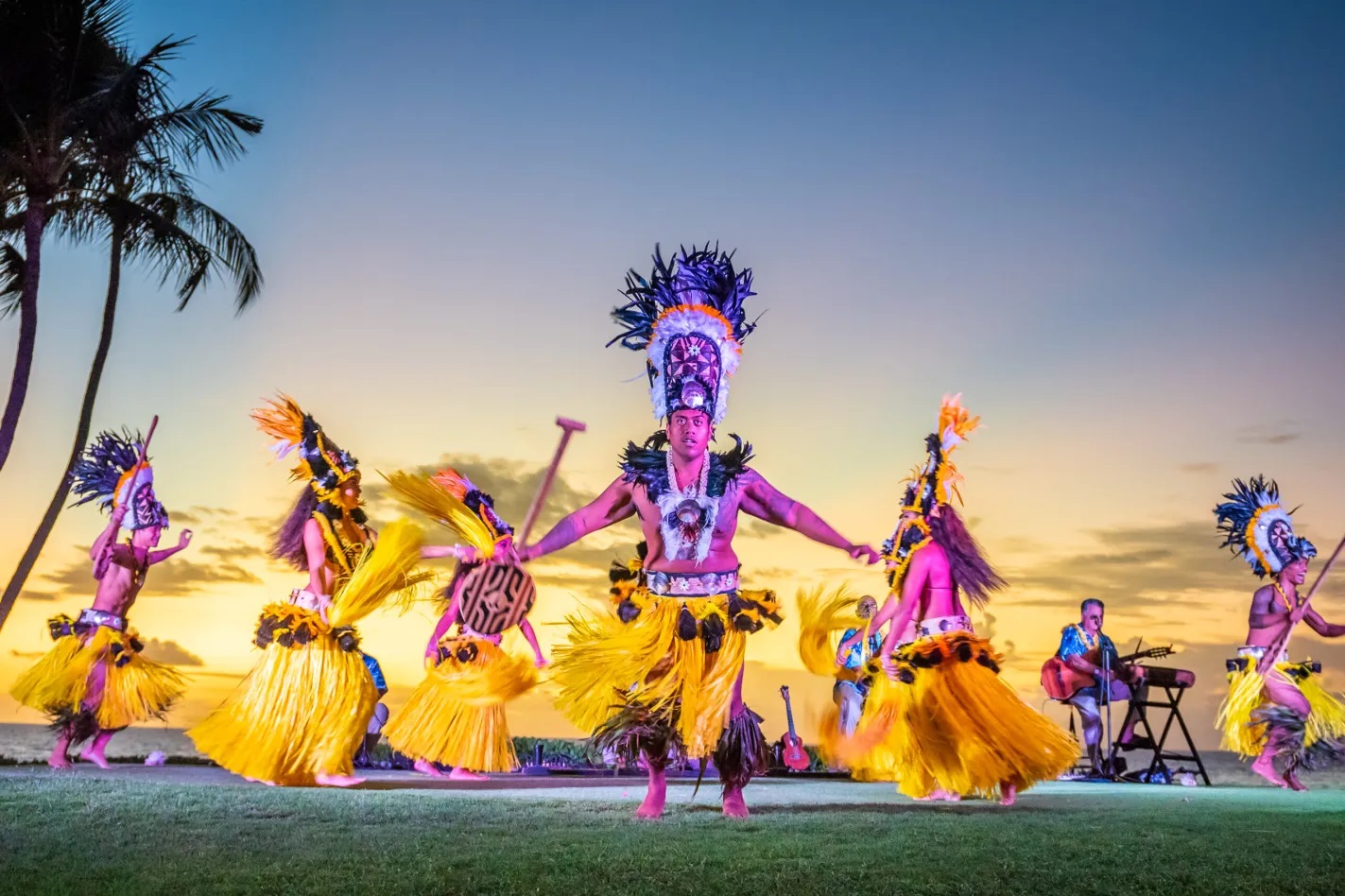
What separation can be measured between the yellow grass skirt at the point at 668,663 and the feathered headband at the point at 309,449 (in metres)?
2.60

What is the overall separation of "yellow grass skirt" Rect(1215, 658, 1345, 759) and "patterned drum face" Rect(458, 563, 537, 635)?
242 inches

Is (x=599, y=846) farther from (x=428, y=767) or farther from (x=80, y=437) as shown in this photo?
(x=80, y=437)

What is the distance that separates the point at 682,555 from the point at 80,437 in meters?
10.1

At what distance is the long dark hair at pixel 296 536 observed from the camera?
7.45 m

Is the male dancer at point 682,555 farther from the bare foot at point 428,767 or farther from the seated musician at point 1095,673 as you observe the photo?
the seated musician at point 1095,673

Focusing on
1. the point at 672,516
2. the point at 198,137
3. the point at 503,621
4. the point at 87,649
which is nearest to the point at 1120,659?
the point at 503,621

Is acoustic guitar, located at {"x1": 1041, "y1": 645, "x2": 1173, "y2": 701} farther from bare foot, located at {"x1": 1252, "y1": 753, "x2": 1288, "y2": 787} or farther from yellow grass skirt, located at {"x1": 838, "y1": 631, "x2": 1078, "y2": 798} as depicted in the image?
yellow grass skirt, located at {"x1": 838, "y1": 631, "x2": 1078, "y2": 798}

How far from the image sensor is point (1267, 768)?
9555 millimetres

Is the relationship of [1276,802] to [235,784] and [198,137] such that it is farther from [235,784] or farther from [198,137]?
[198,137]

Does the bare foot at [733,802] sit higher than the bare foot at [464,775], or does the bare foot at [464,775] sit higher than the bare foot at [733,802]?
the bare foot at [464,775]

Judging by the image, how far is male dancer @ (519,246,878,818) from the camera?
5234 millimetres

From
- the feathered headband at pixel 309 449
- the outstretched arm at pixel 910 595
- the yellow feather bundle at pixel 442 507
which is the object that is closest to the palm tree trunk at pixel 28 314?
the feathered headband at pixel 309 449

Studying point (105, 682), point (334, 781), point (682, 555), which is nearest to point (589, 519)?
point (682, 555)

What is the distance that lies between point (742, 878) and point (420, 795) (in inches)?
113
